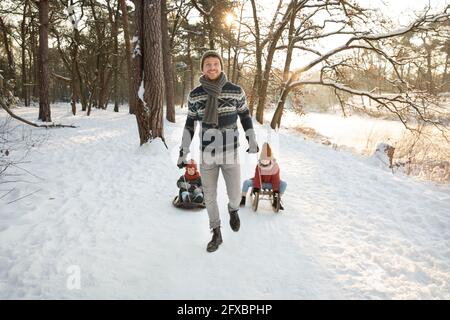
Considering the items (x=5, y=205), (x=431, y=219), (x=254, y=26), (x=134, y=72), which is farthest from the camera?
(x=254, y=26)

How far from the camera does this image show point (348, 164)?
26.7ft

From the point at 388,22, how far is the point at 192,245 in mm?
12526

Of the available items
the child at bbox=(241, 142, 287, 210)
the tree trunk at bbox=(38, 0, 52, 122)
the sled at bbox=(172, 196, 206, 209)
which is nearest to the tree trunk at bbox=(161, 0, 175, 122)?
the tree trunk at bbox=(38, 0, 52, 122)

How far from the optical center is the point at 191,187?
4621 millimetres

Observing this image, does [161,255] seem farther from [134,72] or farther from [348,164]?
[348,164]

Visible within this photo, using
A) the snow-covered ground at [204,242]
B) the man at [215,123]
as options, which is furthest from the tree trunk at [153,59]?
the man at [215,123]

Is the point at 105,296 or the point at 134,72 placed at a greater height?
the point at 134,72

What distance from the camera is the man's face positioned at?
119 inches

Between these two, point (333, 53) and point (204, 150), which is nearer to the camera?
point (204, 150)

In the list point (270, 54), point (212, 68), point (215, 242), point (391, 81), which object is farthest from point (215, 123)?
point (270, 54)

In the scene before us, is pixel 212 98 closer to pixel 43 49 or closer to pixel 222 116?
pixel 222 116

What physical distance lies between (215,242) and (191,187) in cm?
141

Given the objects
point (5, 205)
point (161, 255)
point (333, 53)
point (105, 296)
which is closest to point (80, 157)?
point (5, 205)

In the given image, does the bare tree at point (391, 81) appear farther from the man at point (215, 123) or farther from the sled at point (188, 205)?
the man at point (215, 123)
